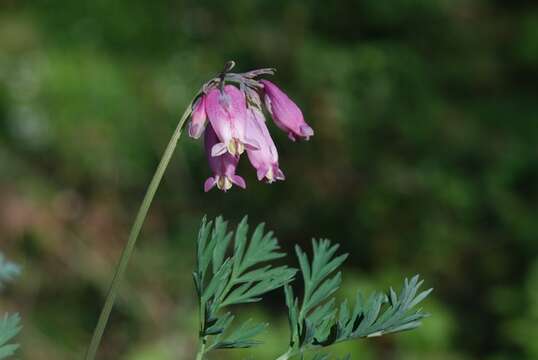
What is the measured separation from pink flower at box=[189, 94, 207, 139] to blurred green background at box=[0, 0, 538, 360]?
2.24m

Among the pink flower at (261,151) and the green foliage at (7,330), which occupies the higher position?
the pink flower at (261,151)

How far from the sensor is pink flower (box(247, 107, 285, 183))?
4.65 feet

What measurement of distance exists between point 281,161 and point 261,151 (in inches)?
113

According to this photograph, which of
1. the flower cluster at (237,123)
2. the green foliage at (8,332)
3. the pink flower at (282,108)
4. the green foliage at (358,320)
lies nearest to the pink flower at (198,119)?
the flower cluster at (237,123)

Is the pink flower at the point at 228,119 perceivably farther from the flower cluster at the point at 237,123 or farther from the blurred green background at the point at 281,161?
the blurred green background at the point at 281,161

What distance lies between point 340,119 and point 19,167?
1.54 meters

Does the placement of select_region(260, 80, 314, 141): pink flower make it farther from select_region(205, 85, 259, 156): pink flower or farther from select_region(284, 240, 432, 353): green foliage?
select_region(284, 240, 432, 353): green foliage

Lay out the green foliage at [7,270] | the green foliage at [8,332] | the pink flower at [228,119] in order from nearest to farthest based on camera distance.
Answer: the green foliage at [8,332], the pink flower at [228,119], the green foliage at [7,270]

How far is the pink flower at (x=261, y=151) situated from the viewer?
4.65ft

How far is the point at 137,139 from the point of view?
4.25m

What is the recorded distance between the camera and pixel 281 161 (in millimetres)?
4301

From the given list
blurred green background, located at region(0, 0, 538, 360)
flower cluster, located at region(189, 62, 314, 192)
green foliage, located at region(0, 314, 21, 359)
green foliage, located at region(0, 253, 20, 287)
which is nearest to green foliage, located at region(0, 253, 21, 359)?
green foliage, located at region(0, 314, 21, 359)

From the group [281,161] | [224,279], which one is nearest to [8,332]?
[224,279]

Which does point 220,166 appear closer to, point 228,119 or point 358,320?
point 228,119
